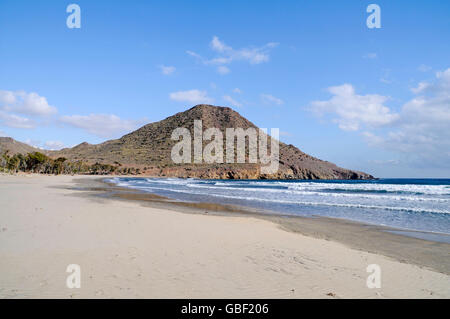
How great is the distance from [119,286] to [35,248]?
142 inches

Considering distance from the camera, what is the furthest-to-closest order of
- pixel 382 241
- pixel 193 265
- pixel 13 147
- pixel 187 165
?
1. pixel 13 147
2. pixel 187 165
3. pixel 382 241
4. pixel 193 265

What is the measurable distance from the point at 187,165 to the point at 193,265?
10577 centimetres

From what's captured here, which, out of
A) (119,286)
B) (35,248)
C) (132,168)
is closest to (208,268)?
(119,286)

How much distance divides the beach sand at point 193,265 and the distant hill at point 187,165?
95434 mm

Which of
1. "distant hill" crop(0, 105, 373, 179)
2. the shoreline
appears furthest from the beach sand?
"distant hill" crop(0, 105, 373, 179)

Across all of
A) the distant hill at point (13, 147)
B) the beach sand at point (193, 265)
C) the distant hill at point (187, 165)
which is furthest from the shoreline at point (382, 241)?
the distant hill at point (13, 147)

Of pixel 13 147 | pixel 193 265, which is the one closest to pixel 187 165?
pixel 193 265

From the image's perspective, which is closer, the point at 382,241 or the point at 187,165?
the point at 382,241

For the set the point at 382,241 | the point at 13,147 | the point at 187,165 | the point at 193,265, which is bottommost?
the point at 382,241

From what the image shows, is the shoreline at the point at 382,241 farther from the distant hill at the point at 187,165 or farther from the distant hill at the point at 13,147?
the distant hill at the point at 13,147

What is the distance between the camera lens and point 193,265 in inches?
226

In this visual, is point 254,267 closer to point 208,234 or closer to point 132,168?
point 208,234

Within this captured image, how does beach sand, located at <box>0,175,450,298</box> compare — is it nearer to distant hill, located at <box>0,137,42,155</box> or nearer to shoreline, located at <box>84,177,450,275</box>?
shoreline, located at <box>84,177,450,275</box>

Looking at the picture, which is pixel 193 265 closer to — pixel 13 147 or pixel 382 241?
pixel 382 241
